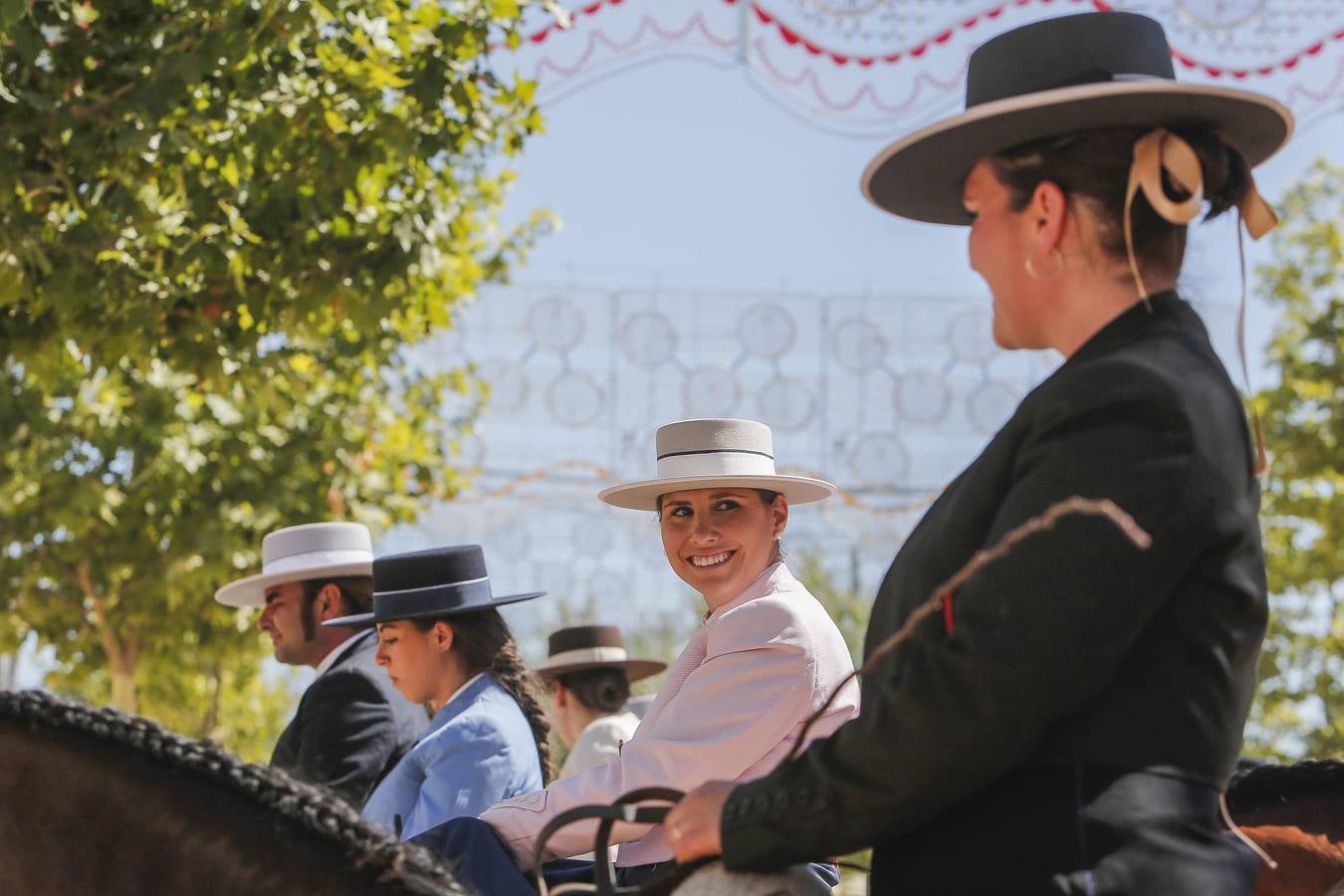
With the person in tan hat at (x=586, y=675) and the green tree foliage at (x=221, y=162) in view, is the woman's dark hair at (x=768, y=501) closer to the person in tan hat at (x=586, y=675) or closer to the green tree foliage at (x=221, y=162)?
the green tree foliage at (x=221, y=162)

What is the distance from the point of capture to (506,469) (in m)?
19.6

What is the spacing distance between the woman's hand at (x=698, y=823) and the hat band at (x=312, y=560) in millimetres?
4031

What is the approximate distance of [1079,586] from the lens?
6.31 feet

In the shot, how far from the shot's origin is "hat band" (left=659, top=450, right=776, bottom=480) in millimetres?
4543

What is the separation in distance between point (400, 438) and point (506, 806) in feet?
35.8

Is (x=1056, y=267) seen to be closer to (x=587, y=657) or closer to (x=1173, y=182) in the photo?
(x=1173, y=182)

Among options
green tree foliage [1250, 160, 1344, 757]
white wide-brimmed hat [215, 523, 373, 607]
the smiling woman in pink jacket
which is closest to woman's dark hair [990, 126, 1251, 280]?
the smiling woman in pink jacket

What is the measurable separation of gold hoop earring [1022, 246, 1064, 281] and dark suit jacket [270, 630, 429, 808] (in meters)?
3.37

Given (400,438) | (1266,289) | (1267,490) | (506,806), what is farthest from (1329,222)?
(506,806)

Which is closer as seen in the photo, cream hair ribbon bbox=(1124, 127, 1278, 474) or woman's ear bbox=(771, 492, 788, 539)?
cream hair ribbon bbox=(1124, 127, 1278, 474)

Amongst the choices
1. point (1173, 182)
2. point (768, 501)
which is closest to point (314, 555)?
point (768, 501)

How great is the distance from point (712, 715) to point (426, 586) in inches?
71.2

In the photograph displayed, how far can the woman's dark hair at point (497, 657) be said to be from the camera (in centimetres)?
488

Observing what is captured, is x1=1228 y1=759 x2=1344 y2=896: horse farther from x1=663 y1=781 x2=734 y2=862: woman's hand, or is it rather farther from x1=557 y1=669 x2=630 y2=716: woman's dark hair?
x1=557 y1=669 x2=630 y2=716: woman's dark hair
